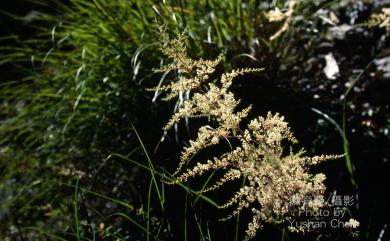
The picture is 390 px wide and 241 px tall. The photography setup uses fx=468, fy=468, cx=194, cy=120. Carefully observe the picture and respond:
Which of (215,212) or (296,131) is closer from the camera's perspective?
(215,212)

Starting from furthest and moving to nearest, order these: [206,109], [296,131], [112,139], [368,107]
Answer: [112,139] < [368,107] < [296,131] < [206,109]

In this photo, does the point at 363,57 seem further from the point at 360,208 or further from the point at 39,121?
the point at 39,121

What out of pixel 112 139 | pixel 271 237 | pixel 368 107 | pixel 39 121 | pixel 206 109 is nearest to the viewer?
pixel 206 109

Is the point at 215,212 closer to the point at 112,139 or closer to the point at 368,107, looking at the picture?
the point at 112,139

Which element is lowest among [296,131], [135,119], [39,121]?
[39,121]

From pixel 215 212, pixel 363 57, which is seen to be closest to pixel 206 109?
pixel 215 212

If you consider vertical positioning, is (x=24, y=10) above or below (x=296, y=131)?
above
